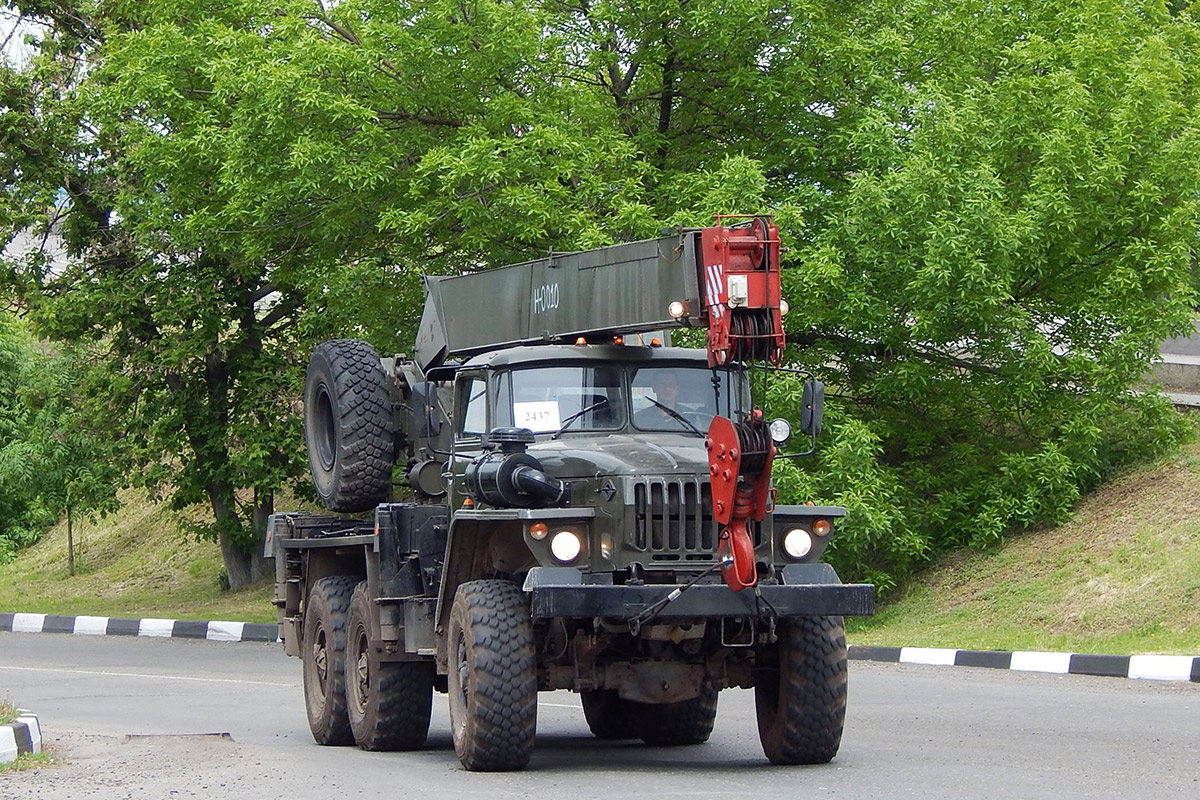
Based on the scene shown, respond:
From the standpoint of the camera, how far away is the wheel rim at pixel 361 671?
36.3 feet

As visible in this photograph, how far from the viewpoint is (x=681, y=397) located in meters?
10.1

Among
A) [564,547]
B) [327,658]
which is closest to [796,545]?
[564,547]

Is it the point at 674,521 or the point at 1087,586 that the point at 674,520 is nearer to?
the point at 674,521

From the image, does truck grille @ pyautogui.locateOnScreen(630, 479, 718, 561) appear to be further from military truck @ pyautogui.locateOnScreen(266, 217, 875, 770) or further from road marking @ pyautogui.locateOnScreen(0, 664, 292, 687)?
road marking @ pyautogui.locateOnScreen(0, 664, 292, 687)

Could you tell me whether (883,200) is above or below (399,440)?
above

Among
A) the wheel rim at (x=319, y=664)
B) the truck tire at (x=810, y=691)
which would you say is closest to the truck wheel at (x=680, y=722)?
the truck tire at (x=810, y=691)

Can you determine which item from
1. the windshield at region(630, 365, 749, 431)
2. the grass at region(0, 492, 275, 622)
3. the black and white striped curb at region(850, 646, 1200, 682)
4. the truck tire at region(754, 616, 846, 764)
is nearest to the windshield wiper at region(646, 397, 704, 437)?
the windshield at region(630, 365, 749, 431)

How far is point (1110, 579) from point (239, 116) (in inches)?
433

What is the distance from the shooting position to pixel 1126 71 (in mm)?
19938

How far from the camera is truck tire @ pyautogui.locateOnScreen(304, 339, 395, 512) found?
11430 millimetres

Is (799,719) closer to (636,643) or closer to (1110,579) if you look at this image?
(636,643)

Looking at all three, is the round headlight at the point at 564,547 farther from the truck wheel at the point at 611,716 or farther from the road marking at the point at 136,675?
the road marking at the point at 136,675

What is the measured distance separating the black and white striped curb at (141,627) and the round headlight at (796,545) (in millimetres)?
14309

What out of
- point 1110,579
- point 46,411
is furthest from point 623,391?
point 46,411
